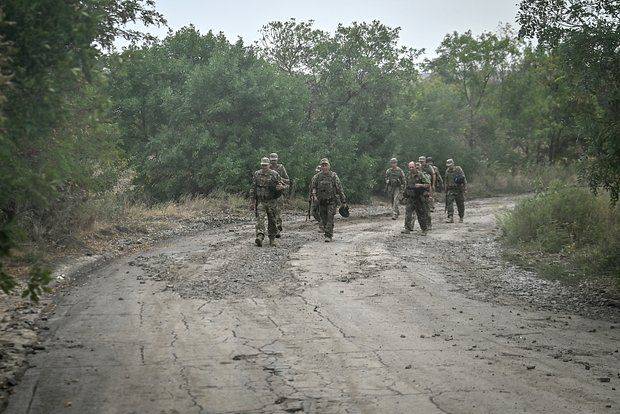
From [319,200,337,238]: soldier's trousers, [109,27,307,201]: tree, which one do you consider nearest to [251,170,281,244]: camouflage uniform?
[319,200,337,238]: soldier's trousers

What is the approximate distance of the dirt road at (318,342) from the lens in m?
6.00

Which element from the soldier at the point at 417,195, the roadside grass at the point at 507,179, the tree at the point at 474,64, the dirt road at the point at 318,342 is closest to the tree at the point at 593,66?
the dirt road at the point at 318,342

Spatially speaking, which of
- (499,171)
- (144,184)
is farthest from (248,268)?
(499,171)

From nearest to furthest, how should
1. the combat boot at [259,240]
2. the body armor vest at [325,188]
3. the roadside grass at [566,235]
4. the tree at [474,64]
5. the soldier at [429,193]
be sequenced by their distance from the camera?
the roadside grass at [566,235], the combat boot at [259,240], the body armor vest at [325,188], the soldier at [429,193], the tree at [474,64]

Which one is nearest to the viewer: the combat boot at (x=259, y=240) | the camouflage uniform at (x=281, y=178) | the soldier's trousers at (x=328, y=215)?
the combat boot at (x=259, y=240)

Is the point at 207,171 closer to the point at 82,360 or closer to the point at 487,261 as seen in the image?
the point at 487,261

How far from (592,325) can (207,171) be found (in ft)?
66.1

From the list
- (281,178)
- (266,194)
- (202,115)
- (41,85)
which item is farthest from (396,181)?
(41,85)

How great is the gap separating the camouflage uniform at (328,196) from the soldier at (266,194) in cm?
176

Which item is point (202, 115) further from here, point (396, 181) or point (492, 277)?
point (492, 277)

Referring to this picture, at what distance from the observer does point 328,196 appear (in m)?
18.3

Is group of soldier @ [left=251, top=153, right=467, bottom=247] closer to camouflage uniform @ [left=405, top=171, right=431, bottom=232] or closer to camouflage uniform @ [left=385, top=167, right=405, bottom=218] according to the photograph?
camouflage uniform @ [left=405, top=171, right=431, bottom=232]

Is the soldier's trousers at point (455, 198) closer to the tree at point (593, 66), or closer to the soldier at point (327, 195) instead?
the soldier at point (327, 195)

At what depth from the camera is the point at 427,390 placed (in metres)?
6.20
